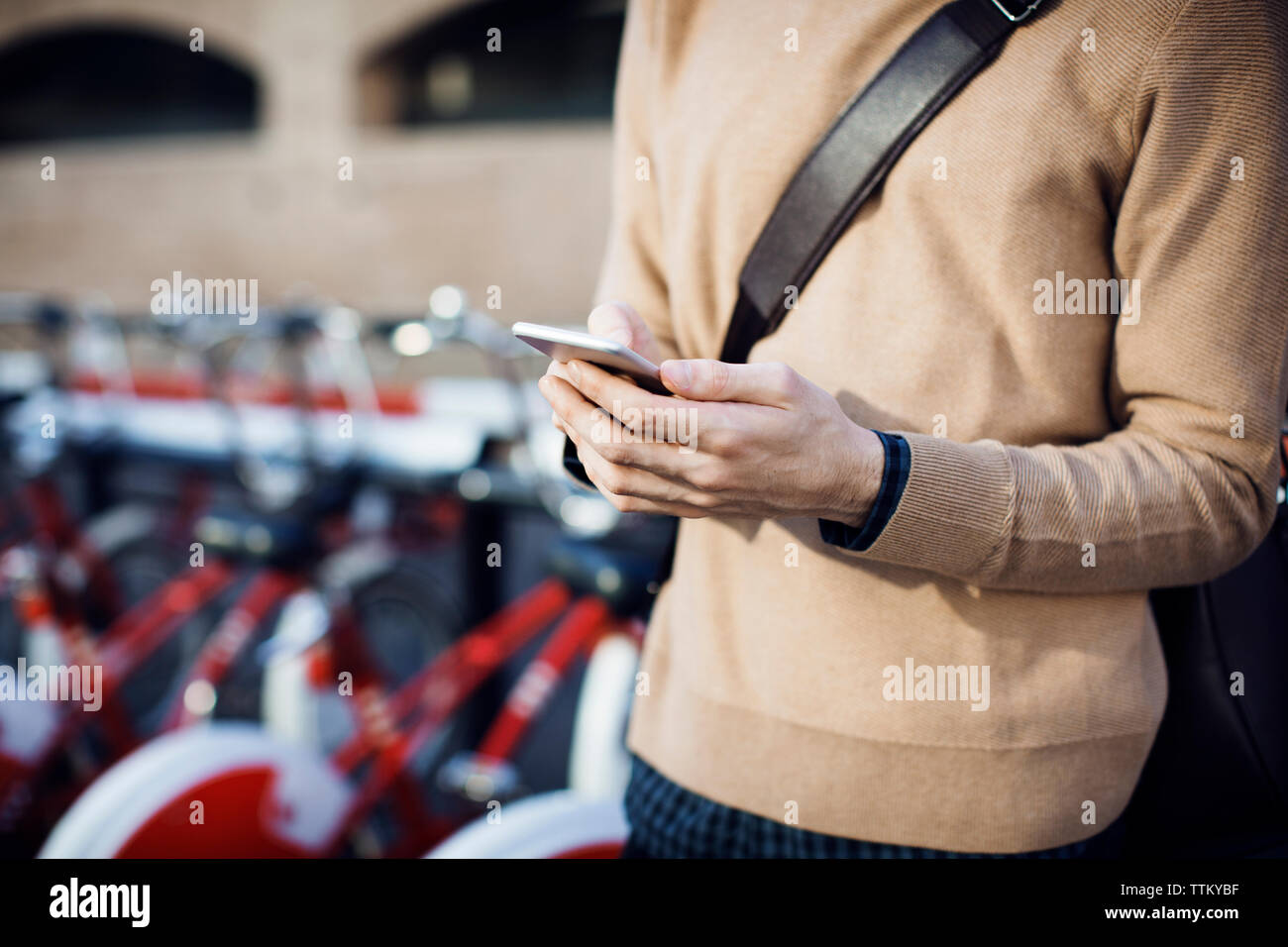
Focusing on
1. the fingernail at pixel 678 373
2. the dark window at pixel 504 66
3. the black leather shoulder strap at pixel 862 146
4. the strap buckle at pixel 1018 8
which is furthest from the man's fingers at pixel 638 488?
the dark window at pixel 504 66

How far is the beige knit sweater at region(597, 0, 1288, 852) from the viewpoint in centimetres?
89

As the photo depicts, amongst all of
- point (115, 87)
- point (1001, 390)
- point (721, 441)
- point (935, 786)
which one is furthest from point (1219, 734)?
point (115, 87)

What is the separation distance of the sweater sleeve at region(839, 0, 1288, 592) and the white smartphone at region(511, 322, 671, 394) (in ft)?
0.87

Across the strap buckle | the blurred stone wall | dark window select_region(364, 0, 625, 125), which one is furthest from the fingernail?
dark window select_region(364, 0, 625, 125)

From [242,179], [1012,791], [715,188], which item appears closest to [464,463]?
[715,188]

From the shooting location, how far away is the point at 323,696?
288 centimetres

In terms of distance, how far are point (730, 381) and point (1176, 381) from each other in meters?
0.47

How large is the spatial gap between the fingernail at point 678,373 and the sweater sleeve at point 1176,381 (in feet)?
0.79

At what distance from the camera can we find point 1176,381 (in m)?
0.92

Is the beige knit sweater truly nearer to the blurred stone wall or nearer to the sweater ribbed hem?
the sweater ribbed hem

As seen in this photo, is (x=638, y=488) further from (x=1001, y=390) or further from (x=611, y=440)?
(x=1001, y=390)

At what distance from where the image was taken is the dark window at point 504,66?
7.66 metres
